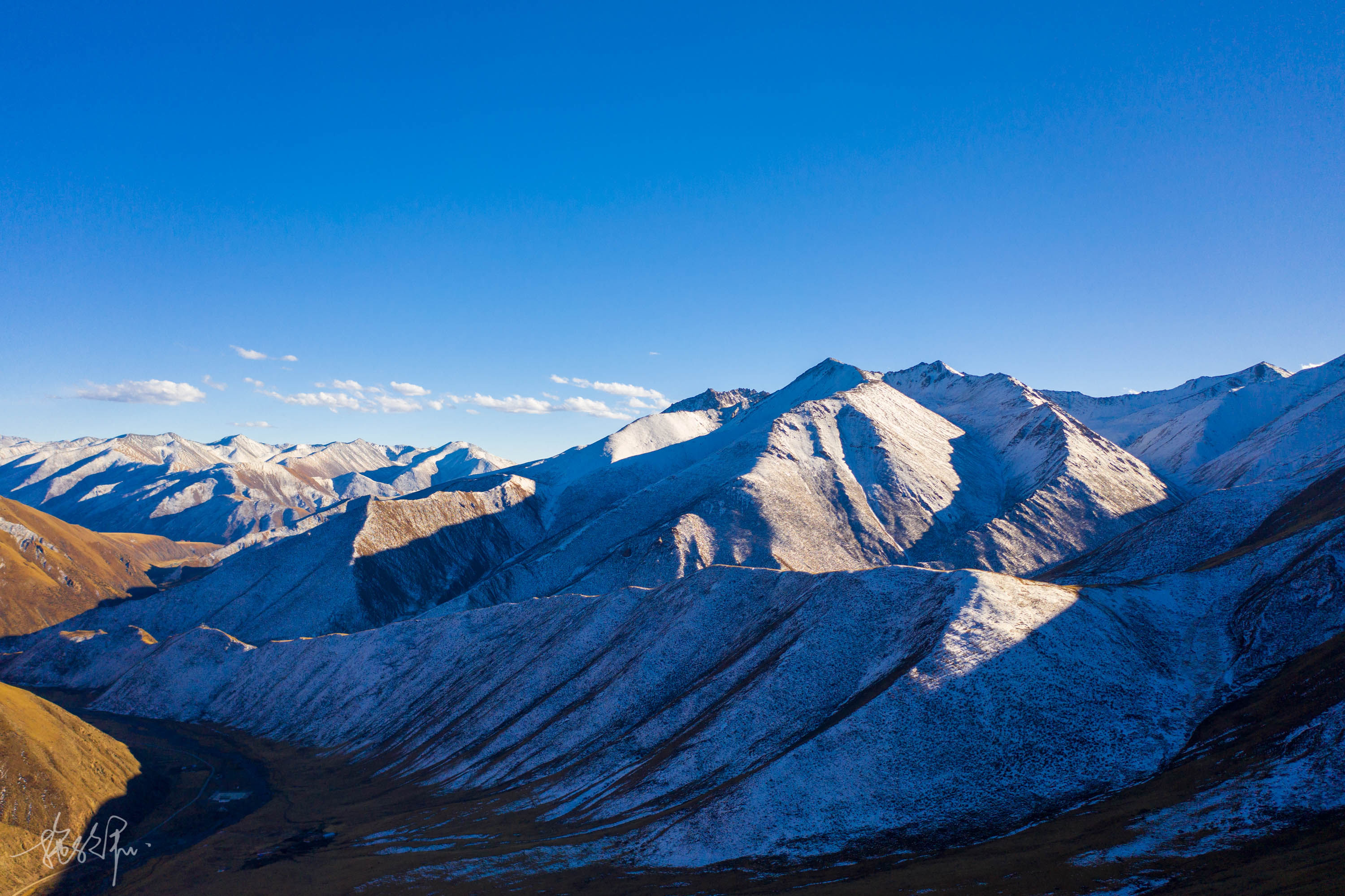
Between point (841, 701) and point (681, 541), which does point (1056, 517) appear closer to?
point (681, 541)

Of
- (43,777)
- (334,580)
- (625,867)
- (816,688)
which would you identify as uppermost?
(334,580)

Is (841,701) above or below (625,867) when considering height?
above

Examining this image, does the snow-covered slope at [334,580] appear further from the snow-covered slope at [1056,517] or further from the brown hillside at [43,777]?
the snow-covered slope at [1056,517]

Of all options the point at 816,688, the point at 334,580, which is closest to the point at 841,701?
the point at 816,688

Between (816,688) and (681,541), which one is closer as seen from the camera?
(816,688)
